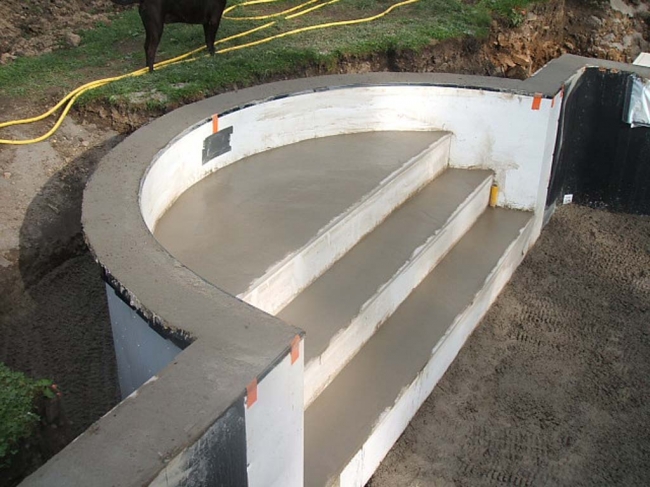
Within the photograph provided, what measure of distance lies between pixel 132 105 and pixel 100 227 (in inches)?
129

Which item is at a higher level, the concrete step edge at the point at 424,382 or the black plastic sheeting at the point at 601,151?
the black plastic sheeting at the point at 601,151

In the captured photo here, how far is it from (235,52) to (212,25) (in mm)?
437

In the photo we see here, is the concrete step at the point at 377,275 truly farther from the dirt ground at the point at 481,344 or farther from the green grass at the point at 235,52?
the green grass at the point at 235,52

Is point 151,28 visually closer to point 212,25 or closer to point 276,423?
point 212,25

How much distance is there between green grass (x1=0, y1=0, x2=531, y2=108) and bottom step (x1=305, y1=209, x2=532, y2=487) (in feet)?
10.5

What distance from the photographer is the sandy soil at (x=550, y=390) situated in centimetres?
413

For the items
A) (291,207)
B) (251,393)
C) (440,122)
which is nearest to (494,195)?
(440,122)

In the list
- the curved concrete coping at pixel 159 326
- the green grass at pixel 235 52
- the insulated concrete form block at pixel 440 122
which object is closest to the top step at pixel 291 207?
the insulated concrete form block at pixel 440 122

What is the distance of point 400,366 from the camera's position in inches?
171

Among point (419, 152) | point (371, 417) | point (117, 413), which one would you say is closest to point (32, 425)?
point (117, 413)

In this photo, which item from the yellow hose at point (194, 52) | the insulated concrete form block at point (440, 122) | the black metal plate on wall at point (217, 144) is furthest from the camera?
the yellow hose at point (194, 52)

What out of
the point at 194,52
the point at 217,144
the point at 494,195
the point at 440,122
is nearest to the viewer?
the point at 217,144

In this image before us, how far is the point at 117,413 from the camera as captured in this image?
2361mm

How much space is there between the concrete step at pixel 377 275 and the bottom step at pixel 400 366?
0.33ft
